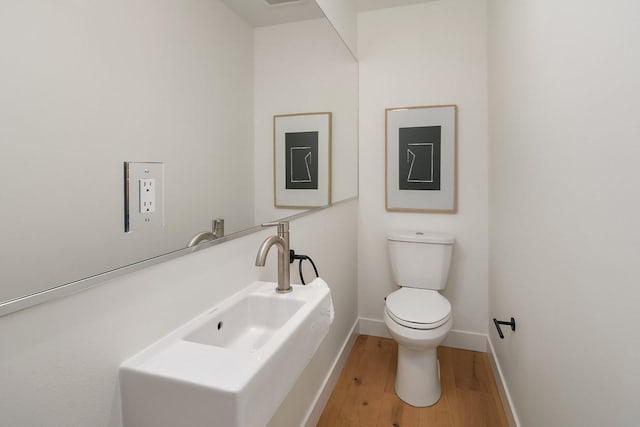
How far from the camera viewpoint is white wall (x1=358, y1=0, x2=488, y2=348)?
7.75 ft

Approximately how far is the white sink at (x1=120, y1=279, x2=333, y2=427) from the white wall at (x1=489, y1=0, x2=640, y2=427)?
745 millimetres

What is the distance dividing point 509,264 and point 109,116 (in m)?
1.86

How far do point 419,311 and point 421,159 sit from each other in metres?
1.11

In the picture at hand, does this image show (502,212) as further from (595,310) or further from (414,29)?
(414,29)

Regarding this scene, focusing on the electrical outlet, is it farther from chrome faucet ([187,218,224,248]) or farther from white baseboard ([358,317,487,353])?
white baseboard ([358,317,487,353])

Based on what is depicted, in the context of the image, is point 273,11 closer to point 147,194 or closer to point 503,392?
point 147,194

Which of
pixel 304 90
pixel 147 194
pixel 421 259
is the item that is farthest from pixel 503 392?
pixel 147 194

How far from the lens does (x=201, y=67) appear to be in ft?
3.18

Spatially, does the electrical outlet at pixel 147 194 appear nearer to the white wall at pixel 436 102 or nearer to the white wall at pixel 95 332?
the white wall at pixel 95 332

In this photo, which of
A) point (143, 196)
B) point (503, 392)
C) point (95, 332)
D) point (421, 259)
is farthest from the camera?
point (421, 259)

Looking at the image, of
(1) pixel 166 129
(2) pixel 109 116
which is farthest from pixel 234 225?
(2) pixel 109 116

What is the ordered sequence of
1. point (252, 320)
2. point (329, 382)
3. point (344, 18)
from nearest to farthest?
point (252, 320) → point (329, 382) → point (344, 18)

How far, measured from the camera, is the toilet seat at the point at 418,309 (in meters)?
1.82

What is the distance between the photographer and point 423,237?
Result: 233 centimetres
